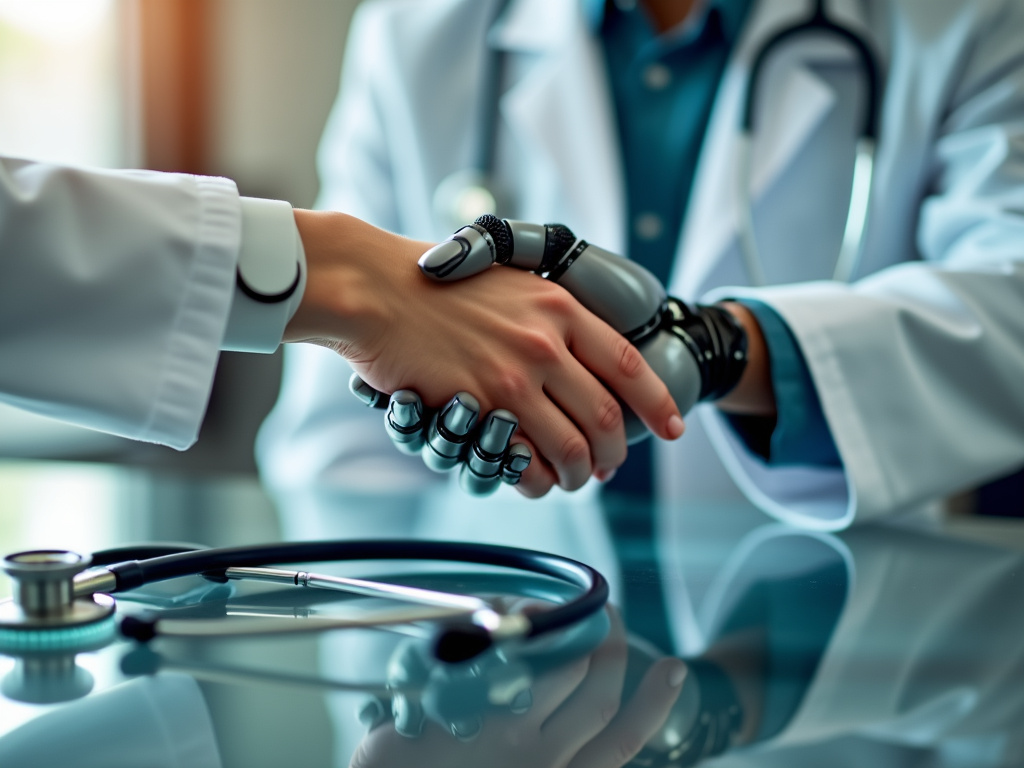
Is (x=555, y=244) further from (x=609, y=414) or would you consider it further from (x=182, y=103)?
(x=182, y=103)

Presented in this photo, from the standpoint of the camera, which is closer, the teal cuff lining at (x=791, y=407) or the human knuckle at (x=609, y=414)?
the human knuckle at (x=609, y=414)

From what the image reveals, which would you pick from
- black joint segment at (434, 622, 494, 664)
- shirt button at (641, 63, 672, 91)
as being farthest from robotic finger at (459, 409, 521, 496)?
shirt button at (641, 63, 672, 91)

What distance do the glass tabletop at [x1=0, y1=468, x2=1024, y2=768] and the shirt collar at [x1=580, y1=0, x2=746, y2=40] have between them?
71cm

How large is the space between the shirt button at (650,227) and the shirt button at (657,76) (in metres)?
0.16

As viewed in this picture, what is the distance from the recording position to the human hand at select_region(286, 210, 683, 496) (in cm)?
53

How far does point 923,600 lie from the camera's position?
0.52 m

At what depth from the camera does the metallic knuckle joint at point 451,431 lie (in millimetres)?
536

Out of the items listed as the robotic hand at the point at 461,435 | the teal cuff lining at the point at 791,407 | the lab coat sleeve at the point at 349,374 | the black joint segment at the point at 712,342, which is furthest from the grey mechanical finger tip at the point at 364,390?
the lab coat sleeve at the point at 349,374

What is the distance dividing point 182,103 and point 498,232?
2.44m

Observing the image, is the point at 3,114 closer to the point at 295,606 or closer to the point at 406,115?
the point at 406,115

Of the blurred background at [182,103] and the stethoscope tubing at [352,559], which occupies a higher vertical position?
the stethoscope tubing at [352,559]

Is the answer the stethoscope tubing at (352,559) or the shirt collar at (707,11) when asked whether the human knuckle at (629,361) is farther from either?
the shirt collar at (707,11)

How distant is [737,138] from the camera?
101cm

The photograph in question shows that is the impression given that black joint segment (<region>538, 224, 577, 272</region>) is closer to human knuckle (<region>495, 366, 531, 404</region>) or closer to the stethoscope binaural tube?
human knuckle (<region>495, 366, 531, 404</region>)
